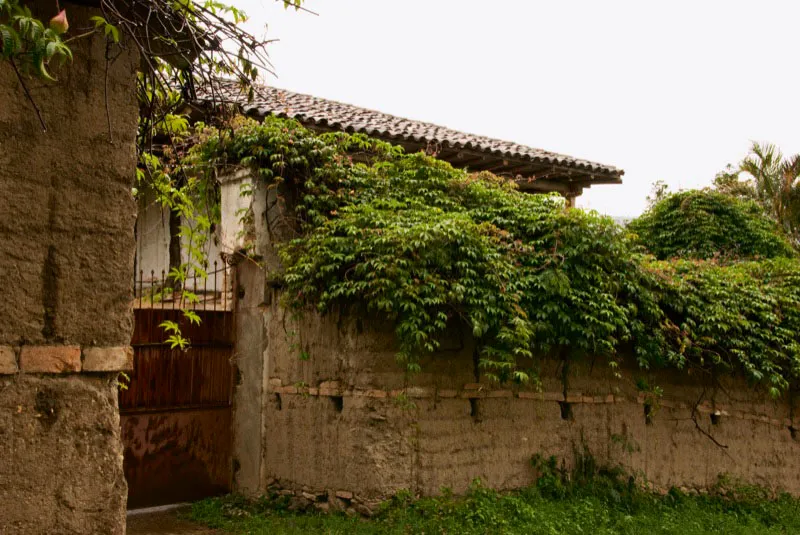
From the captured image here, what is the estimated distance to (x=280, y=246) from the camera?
8.02 metres

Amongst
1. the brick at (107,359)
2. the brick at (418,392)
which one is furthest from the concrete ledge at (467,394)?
the brick at (107,359)

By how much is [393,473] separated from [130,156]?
4.23 m

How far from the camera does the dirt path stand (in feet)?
23.4

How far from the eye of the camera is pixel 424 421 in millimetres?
7133

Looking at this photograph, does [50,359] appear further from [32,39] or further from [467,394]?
[467,394]

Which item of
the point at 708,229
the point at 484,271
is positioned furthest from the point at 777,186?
the point at 484,271

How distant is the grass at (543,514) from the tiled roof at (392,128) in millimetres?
4534

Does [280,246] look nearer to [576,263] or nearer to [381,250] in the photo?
[381,250]

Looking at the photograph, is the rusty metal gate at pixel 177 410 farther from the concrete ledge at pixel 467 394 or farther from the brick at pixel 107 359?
the brick at pixel 107 359

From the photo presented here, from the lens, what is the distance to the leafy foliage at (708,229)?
1341 centimetres

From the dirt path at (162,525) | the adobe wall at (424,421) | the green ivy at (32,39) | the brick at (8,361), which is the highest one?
the green ivy at (32,39)

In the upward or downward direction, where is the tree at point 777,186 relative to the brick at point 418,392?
upward

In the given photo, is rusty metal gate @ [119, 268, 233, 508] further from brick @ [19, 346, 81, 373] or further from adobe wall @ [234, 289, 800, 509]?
brick @ [19, 346, 81, 373]

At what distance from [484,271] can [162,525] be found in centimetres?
385
